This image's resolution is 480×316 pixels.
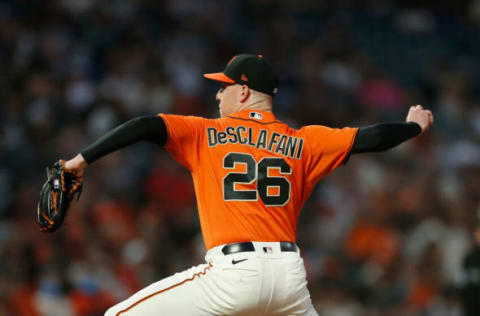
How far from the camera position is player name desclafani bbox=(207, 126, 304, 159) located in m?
4.03

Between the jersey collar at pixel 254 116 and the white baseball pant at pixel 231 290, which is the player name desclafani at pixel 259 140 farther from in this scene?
the white baseball pant at pixel 231 290

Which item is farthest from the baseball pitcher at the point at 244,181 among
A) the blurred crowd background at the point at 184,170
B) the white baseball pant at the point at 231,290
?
→ the blurred crowd background at the point at 184,170

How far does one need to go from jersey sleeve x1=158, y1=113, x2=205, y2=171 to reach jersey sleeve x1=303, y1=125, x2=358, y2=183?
1.91 ft

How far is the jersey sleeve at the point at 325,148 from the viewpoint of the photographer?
4.19 meters

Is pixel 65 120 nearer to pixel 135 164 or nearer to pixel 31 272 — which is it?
pixel 135 164

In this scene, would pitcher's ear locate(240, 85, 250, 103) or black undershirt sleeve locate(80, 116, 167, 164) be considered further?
pitcher's ear locate(240, 85, 250, 103)

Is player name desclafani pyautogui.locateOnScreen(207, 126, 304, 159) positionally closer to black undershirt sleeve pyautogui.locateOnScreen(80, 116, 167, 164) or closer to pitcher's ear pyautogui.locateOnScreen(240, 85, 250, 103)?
pitcher's ear pyautogui.locateOnScreen(240, 85, 250, 103)

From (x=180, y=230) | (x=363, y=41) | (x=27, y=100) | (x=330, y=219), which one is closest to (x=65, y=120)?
(x=27, y=100)

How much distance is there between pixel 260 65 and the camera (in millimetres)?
4266

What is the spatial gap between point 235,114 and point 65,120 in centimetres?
546

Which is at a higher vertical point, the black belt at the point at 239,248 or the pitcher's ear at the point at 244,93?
the pitcher's ear at the point at 244,93

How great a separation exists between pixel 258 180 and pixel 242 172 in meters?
0.09

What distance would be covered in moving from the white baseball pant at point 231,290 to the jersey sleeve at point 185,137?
19.6 inches

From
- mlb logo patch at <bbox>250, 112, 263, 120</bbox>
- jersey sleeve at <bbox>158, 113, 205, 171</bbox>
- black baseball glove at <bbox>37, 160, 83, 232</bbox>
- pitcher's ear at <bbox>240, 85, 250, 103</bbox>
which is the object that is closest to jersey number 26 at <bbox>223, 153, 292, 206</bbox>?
jersey sleeve at <bbox>158, 113, 205, 171</bbox>
